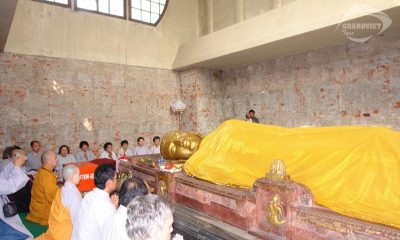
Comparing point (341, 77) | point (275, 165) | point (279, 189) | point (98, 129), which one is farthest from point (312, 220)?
point (98, 129)

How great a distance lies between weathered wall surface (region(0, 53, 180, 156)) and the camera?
5.96m

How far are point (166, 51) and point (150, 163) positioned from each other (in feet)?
16.7

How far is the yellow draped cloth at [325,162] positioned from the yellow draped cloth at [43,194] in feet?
6.18

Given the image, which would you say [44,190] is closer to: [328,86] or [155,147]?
[155,147]

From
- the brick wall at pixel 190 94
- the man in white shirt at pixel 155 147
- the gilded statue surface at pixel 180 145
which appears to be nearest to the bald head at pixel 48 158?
the gilded statue surface at pixel 180 145

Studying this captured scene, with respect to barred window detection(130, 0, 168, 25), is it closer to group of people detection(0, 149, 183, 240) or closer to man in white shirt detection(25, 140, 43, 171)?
man in white shirt detection(25, 140, 43, 171)

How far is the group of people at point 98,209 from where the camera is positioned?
113cm

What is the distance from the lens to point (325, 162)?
2.08 meters

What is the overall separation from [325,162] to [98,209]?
5.15 ft

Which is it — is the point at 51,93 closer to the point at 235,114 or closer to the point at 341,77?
the point at 235,114

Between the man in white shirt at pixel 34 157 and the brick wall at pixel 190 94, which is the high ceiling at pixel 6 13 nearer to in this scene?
the brick wall at pixel 190 94

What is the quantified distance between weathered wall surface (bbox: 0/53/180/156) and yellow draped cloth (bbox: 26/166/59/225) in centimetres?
260

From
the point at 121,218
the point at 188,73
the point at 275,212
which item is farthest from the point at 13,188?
the point at 188,73

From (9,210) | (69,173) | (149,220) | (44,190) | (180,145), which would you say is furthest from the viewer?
(44,190)
